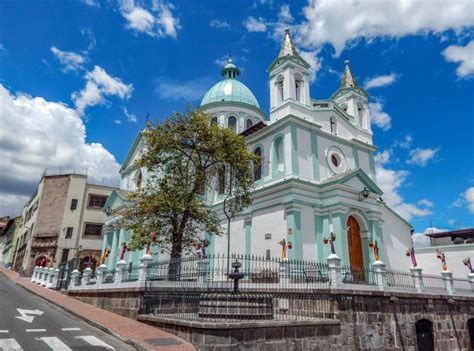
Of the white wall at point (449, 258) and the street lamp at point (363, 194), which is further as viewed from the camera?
the white wall at point (449, 258)

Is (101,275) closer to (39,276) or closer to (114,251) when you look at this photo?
(114,251)

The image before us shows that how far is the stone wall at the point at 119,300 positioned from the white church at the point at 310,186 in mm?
5949

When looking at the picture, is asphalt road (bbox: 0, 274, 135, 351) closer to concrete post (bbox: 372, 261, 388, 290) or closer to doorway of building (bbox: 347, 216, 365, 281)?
concrete post (bbox: 372, 261, 388, 290)

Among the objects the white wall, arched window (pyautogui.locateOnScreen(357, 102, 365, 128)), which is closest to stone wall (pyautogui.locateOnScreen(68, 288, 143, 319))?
arched window (pyautogui.locateOnScreen(357, 102, 365, 128))

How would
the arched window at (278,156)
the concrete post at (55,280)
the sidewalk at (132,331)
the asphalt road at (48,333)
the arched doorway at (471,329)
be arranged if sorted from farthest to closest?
the concrete post at (55,280) → the arched window at (278,156) → the arched doorway at (471,329) → the sidewalk at (132,331) → the asphalt road at (48,333)

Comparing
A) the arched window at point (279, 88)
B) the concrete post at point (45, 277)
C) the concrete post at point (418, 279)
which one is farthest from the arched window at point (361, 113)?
the concrete post at point (45, 277)

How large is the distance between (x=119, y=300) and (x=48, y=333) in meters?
3.29

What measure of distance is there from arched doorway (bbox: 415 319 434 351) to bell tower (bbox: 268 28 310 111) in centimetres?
1422

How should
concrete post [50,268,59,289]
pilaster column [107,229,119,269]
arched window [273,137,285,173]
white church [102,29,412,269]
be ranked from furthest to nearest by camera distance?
pilaster column [107,229,119,269]
concrete post [50,268,59,289]
arched window [273,137,285,173]
white church [102,29,412,269]

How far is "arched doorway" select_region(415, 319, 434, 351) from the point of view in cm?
1422

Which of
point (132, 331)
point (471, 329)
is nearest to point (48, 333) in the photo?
point (132, 331)

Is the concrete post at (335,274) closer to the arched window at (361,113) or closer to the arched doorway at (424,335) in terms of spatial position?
the arched doorway at (424,335)

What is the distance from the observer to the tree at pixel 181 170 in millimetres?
16919

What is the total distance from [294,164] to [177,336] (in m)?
13.3
